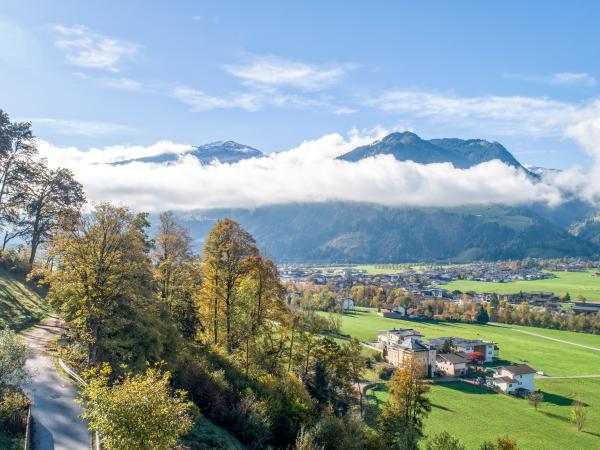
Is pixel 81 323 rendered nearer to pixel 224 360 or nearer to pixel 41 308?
pixel 224 360

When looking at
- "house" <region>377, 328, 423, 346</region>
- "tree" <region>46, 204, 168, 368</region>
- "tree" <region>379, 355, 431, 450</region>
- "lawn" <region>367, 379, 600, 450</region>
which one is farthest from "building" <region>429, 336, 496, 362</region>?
"tree" <region>46, 204, 168, 368</region>

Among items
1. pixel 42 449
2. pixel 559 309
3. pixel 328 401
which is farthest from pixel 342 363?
pixel 559 309

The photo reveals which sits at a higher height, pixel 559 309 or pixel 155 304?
pixel 155 304

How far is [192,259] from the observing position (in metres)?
42.1

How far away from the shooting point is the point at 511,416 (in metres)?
69.2

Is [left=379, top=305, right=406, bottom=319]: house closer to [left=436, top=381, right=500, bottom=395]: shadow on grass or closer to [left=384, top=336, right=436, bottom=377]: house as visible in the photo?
[left=384, top=336, right=436, bottom=377]: house

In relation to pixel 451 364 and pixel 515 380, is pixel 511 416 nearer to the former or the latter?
pixel 515 380

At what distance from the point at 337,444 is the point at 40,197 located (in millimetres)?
47314

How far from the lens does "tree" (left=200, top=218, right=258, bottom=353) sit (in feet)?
125

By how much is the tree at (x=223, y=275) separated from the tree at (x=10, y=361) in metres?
14.7

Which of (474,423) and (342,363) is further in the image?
(474,423)

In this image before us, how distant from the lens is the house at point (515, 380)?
84.4m

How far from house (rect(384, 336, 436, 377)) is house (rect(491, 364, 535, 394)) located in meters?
13.9

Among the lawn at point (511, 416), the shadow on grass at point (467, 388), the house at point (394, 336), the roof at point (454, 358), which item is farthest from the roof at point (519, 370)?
the house at point (394, 336)
